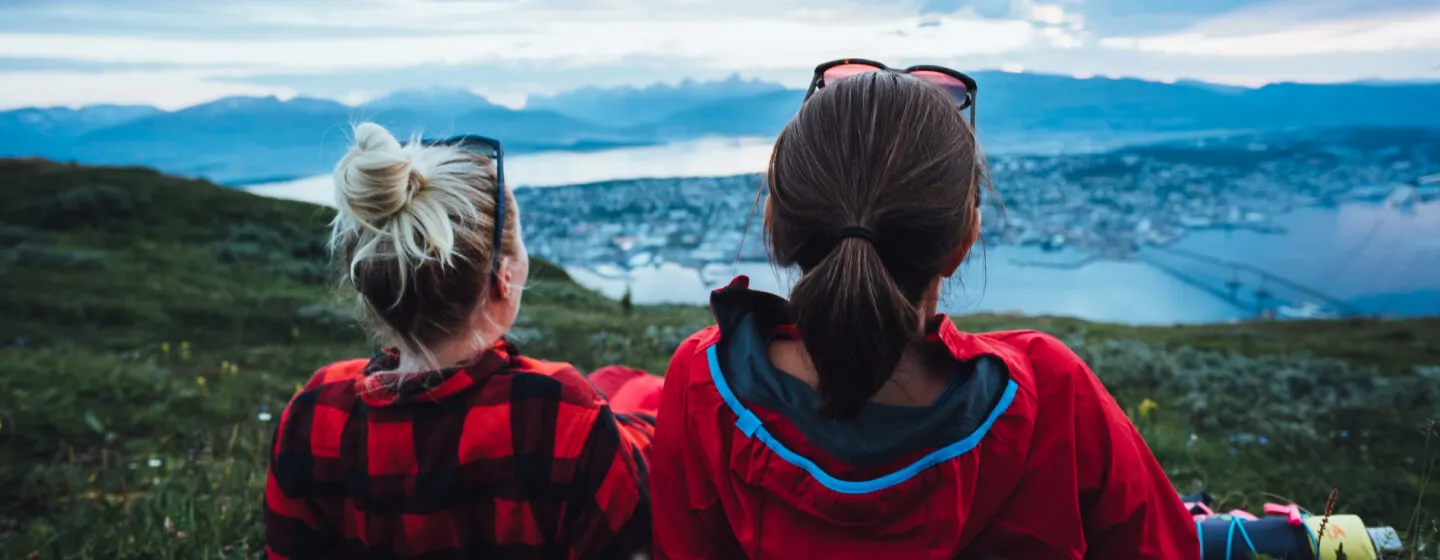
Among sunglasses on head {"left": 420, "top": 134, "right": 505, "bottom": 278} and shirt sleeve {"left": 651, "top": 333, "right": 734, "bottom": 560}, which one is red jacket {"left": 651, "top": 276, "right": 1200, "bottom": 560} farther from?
sunglasses on head {"left": 420, "top": 134, "right": 505, "bottom": 278}

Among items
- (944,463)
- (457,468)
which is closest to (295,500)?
(457,468)

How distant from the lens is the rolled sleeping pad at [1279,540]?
2.77 metres

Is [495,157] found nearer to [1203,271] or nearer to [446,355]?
[446,355]

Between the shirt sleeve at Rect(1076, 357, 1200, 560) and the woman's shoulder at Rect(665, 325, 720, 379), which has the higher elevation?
the woman's shoulder at Rect(665, 325, 720, 379)

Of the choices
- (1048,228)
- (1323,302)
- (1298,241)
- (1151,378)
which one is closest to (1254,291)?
(1323,302)

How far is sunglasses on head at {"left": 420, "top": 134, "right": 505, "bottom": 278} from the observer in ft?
8.69

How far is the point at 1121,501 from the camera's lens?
1.93 meters

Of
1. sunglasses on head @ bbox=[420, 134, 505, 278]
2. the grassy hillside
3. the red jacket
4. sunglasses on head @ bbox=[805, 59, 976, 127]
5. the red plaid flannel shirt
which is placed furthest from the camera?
the grassy hillside

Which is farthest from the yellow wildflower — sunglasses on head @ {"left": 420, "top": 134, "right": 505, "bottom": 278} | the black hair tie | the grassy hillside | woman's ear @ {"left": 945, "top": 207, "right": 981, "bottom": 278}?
the black hair tie

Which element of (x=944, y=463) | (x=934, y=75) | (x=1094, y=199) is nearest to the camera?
(x=944, y=463)

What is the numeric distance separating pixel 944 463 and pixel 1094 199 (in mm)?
43485

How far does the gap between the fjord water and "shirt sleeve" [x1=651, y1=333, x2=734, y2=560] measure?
2053 centimetres

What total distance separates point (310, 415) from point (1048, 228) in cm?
3839

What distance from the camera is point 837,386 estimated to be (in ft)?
5.93
